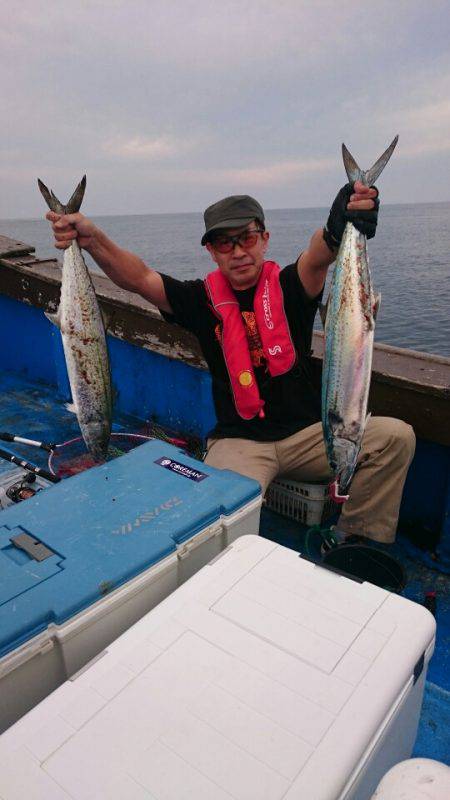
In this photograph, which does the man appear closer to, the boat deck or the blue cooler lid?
the boat deck

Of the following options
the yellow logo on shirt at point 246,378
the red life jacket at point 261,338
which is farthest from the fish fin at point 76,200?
the yellow logo on shirt at point 246,378

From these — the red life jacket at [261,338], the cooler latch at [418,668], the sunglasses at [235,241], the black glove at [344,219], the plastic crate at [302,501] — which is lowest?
the plastic crate at [302,501]

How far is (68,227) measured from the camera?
9.92 feet

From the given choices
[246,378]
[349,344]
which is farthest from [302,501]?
[349,344]

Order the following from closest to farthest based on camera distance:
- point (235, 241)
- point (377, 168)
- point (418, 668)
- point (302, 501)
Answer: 1. point (418, 668)
2. point (377, 168)
3. point (235, 241)
4. point (302, 501)

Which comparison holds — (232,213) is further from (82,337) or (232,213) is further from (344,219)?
(82,337)

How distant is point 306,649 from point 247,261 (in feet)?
7.94

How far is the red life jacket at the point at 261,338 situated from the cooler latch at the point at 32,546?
1.75 m

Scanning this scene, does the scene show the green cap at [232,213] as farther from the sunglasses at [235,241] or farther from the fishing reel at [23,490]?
the fishing reel at [23,490]

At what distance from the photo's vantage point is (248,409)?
3.36m

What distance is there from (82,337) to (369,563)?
2.30 meters

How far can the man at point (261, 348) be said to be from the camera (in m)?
3.17

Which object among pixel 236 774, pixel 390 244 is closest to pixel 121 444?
pixel 236 774

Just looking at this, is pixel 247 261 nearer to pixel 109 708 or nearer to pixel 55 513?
pixel 55 513
